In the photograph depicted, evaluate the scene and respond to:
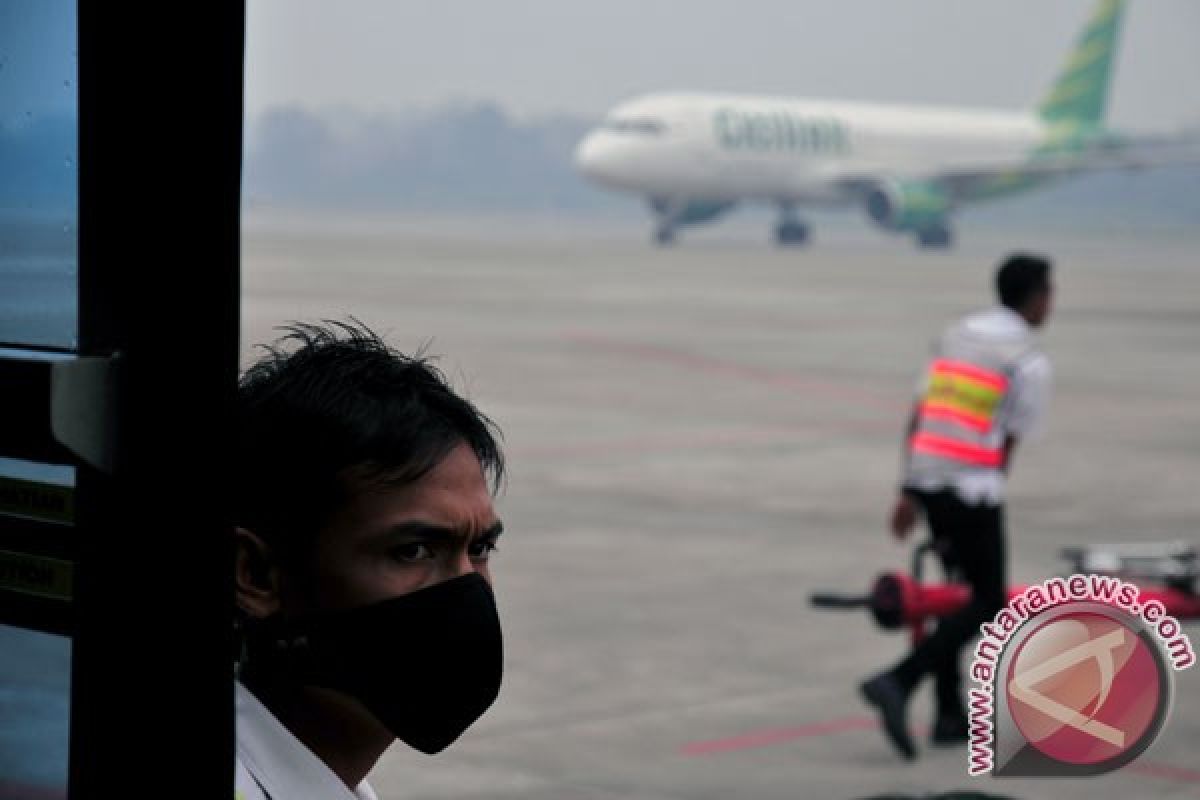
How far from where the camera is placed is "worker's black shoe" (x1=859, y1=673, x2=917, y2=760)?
8188mm

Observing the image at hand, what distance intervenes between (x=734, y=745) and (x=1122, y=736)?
5064 millimetres

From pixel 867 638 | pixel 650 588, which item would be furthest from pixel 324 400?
pixel 650 588

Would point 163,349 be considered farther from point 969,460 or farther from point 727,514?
point 727,514

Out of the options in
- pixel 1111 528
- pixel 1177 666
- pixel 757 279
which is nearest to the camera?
pixel 1177 666

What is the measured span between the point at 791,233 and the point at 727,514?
236ft

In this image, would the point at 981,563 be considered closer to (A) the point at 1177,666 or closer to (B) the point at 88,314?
(A) the point at 1177,666

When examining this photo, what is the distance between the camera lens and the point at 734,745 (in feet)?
27.4

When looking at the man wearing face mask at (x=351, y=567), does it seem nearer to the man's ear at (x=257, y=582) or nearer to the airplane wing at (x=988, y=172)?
the man's ear at (x=257, y=582)

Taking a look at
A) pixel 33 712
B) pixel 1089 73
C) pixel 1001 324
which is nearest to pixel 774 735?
pixel 1001 324

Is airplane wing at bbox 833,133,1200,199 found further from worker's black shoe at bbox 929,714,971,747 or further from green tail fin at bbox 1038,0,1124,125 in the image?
worker's black shoe at bbox 929,714,971,747

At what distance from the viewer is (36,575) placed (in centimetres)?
219

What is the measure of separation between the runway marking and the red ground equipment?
1395 centimetres

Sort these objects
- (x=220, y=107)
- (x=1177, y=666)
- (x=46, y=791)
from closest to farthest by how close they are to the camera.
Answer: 1. (x=220, y=107)
2. (x=46, y=791)
3. (x=1177, y=666)

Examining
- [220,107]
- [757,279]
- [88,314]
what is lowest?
[757,279]
